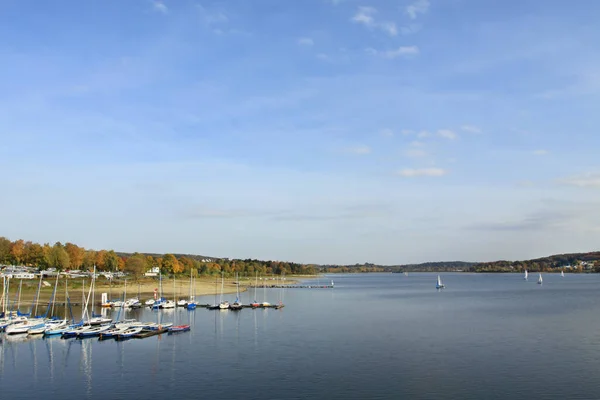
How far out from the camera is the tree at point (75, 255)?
584 feet

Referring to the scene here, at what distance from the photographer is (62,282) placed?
136500mm

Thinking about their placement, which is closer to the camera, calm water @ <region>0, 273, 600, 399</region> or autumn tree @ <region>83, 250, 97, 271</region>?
calm water @ <region>0, 273, 600, 399</region>

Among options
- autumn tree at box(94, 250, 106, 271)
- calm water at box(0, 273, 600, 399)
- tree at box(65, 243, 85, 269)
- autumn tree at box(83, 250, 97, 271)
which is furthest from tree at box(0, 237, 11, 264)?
calm water at box(0, 273, 600, 399)

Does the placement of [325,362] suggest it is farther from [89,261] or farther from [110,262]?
[110,262]

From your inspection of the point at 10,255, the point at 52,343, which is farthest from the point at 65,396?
the point at 10,255

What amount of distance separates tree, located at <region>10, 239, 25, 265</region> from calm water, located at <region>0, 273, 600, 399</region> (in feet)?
358

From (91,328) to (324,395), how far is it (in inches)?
1803

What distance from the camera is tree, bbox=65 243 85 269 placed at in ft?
584

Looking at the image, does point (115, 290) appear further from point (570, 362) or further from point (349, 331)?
point (570, 362)

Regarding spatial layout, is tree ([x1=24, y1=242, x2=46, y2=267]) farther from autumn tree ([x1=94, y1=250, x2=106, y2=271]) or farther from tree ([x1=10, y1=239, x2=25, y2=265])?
autumn tree ([x1=94, y1=250, x2=106, y2=271])

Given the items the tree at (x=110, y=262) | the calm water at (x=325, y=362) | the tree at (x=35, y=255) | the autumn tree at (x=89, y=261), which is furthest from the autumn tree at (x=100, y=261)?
the calm water at (x=325, y=362)

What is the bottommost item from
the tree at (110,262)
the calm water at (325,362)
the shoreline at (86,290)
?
the calm water at (325,362)

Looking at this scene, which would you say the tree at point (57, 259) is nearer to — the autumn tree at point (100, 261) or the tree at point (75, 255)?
the tree at point (75, 255)

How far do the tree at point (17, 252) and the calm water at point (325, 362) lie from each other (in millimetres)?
109033
